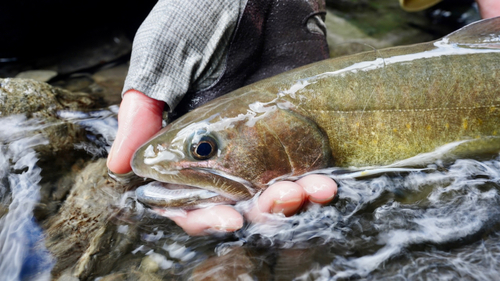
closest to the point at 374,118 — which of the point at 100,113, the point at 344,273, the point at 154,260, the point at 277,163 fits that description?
the point at 277,163

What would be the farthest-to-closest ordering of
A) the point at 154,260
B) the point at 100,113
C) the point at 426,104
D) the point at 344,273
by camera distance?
1. the point at 100,113
2. the point at 426,104
3. the point at 154,260
4. the point at 344,273

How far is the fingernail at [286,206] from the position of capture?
6.48ft

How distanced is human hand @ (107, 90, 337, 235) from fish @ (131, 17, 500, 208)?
132 mm

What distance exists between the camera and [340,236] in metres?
2.01

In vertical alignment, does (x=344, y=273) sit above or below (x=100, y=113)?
below

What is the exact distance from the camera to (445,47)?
2.43 m

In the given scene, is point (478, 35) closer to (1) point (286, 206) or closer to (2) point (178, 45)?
(1) point (286, 206)

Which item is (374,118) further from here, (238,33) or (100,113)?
(100,113)

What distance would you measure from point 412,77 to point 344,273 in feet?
4.83

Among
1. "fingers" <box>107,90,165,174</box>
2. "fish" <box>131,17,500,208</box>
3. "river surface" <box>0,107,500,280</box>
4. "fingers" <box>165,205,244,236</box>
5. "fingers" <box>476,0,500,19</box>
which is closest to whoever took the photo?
"river surface" <box>0,107,500,280</box>

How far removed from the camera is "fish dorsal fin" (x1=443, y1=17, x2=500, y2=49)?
7.98 ft

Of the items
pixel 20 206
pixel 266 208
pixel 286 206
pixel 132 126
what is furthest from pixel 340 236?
pixel 20 206

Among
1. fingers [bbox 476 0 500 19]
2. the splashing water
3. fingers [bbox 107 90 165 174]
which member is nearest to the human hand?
fingers [bbox 107 90 165 174]

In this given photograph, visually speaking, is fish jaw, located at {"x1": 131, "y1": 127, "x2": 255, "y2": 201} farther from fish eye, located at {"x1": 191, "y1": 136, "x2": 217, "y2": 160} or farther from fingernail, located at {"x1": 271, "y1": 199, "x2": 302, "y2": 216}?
fingernail, located at {"x1": 271, "y1": 199, "x2": 302, "y2": 216}
